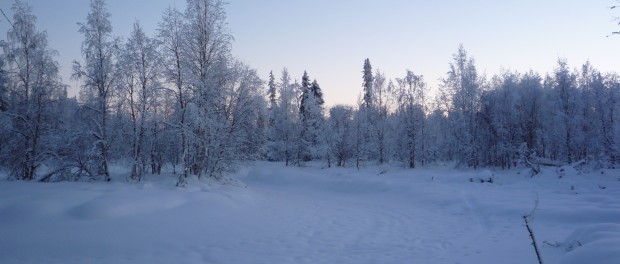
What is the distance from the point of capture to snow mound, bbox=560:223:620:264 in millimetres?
5476

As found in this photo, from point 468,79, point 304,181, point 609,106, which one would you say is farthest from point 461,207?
point 609,106

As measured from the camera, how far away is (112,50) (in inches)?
765

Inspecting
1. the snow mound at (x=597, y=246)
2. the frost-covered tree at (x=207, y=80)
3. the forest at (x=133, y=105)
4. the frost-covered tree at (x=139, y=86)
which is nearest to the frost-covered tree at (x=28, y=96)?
the forest at (x=133, y=105)

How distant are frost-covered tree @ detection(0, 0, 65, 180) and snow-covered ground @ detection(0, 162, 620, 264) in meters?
8.05

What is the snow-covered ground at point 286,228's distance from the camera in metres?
8.11

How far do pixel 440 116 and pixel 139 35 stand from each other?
113 ft

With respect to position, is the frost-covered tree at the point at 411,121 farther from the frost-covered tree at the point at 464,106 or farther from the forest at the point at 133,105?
the forest at the point at 133,105

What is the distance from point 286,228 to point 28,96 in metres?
18.2

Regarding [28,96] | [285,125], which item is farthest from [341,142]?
[28,96]

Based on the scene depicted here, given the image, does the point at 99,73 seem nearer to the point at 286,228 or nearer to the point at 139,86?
the point at 139,86

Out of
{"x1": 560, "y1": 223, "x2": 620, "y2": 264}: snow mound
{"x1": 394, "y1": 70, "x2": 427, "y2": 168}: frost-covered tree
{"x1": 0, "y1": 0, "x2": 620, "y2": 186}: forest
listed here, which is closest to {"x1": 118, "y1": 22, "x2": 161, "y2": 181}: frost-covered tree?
{"x1": 0, "y1": 0, "x2": 620, "y2": 186}: forest

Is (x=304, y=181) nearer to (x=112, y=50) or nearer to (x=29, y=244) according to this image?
(x=112, y=50)

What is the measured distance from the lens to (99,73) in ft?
63.0

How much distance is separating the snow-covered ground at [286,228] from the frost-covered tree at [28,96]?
8.05 metres
